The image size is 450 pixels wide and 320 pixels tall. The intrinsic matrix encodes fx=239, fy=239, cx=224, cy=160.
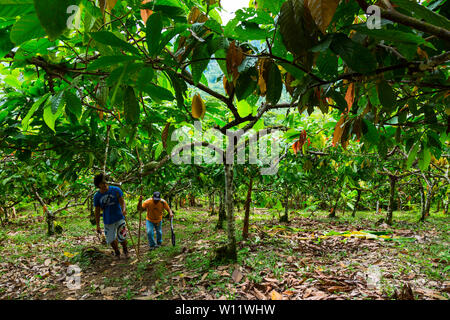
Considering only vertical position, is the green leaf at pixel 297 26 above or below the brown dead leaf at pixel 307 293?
above

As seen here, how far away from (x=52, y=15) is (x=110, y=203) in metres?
4.04

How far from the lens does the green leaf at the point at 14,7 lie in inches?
19.7

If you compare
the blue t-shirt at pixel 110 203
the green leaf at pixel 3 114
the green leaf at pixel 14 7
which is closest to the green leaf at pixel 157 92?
the green leaf at pixel 14 7

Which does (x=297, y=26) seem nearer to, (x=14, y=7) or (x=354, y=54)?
(x=354, y=54)

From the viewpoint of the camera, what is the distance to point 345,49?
0.55 meters

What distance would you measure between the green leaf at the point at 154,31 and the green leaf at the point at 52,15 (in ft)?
0.66

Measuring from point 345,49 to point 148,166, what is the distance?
2.54m

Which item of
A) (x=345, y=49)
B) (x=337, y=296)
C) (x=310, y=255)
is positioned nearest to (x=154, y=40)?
(x=345, y=49)

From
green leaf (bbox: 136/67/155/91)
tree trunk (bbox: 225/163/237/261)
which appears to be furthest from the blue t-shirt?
green leaf (bbox: 136/67/155/91)

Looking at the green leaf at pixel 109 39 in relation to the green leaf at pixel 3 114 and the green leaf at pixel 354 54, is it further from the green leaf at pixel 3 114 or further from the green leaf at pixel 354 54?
the green leaf at pixel 3 114

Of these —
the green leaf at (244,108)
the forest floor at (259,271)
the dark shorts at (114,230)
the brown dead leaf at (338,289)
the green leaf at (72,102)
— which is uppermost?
the green leaf at (244,108)

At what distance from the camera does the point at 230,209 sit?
3277 millimetres

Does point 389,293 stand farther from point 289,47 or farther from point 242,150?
point 289,47

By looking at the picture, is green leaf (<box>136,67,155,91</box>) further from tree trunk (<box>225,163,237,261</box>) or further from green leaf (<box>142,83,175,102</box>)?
tree trunk (<box>225,163,237,261</box>)
